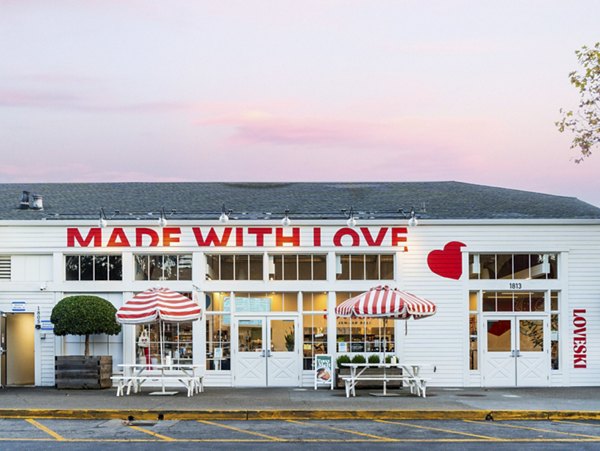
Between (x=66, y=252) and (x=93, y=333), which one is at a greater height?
(x=66, y=252)

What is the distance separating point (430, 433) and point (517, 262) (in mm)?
10523

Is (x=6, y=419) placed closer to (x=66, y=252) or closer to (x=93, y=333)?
(x=93, y=333)

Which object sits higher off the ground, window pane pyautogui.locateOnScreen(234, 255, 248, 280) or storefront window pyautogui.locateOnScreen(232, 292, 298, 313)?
window pane pyautogui.locateOnScreen(234, 255, 248, 280)

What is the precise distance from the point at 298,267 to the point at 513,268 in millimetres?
5449

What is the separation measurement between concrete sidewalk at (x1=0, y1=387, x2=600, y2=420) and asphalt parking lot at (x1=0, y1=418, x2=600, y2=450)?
0.56 m

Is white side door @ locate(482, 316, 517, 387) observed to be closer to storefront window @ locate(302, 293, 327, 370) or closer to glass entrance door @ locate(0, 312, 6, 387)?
storefront window @ locate(302, 293, 327, 370)

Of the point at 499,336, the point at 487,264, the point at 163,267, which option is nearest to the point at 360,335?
the point at 499,336

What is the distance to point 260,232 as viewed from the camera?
2592 cm

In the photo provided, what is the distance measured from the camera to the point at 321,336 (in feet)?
84.9

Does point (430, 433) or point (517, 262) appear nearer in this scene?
point (430, 433)

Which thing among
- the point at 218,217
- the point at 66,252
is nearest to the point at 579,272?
the point at 218,217

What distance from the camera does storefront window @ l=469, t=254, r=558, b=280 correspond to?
85.5ft

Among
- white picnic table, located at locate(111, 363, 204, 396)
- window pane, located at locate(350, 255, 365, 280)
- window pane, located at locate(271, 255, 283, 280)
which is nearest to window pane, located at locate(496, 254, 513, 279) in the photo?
window pane, located at locate(350, 255, 365, 280)

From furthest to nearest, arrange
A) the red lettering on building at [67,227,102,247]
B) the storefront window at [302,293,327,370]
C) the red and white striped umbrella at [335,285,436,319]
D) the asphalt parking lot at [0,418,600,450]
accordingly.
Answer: the storefront window at [302,293,327,370]
the red lettering on building at [67,227,102,247]
the red and white striped umbrella at [335,285,436,319]
the asphalt parking lot at [0,418,600,450]
